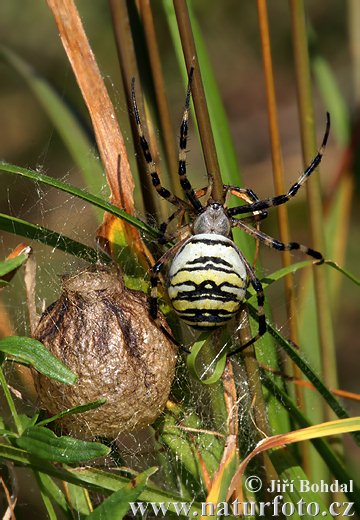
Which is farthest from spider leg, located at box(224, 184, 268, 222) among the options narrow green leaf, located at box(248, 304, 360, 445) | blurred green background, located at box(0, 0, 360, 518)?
blurred green background, located at box(0, 0, 360, 518)

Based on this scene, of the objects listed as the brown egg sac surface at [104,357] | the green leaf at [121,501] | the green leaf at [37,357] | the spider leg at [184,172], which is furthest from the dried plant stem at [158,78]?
the green leaf at [121,501]

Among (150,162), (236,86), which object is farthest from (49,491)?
(236,86)

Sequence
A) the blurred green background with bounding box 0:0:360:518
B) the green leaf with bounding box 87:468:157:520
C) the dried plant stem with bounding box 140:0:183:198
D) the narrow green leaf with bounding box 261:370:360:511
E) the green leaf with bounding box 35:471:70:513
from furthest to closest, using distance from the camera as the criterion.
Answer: the blurred green background with bounding box 0:0:360:518
the dried plant stem with bounding box 140:0:183:198
the narrow green leaf with bounding box 261:370:360:511
the green leaf with bounding box 35:471:70:513
the green leaf with bounding box 87:468:157:520

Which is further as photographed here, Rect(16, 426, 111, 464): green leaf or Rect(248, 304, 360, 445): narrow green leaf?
Rect(248, 304, 360, 445): narrow green leaf

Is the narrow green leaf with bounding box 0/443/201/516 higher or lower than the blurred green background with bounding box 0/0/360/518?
lower

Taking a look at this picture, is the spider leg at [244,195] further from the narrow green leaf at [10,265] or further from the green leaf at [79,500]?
the green leaf at [79,500]

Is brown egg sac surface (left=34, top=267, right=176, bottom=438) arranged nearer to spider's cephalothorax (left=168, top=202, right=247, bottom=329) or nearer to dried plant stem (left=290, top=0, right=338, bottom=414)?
spider's cephalothorax (left=168, top=202, right=247, bottom=329)

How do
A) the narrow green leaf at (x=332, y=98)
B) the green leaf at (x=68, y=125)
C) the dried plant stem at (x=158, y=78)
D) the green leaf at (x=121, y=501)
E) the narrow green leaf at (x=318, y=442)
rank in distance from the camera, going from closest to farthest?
the green leaf at (x=121, y=501)
the narrow green leaf at (x=318, y=442)
the dried plant stem at (x=158, y=78)
the green leaf at (x=68, y=125)
the narrow green leaf at (x=332, y=98)
